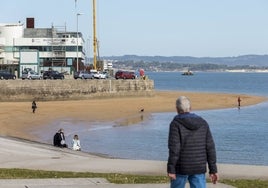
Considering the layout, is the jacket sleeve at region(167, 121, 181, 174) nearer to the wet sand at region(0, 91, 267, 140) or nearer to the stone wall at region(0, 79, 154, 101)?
the wet sand at region(0, 91, 267, 140)

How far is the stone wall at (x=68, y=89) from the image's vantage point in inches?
2566

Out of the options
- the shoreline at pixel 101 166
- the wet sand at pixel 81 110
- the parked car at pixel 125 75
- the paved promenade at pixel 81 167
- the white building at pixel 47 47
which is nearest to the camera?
the paved promenade at pixel 81 167

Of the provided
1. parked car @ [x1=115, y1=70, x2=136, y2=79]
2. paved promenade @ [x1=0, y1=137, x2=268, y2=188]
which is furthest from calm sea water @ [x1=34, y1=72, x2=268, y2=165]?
parked car @ [x1=115, y1=70, x2=136, y2=79]

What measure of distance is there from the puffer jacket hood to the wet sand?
98.4 feet

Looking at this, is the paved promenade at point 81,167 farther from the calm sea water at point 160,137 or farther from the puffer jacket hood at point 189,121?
the calm sea water at point 160,137

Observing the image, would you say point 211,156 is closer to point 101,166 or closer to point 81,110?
point 101,166

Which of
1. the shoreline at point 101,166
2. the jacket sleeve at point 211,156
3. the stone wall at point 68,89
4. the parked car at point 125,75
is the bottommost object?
the stone wall at point 68,89

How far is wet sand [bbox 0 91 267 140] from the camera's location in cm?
4588

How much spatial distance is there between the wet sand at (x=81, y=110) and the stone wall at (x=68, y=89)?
1.32 metres

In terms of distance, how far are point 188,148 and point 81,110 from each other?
162 ft

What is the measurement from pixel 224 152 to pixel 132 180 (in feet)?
58.2

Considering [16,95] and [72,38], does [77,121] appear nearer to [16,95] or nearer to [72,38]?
[16,95]

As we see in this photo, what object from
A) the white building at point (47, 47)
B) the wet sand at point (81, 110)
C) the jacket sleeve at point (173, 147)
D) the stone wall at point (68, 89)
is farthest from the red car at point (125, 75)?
the jacket sleeve at point (173, 147)

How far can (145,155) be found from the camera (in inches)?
1161
